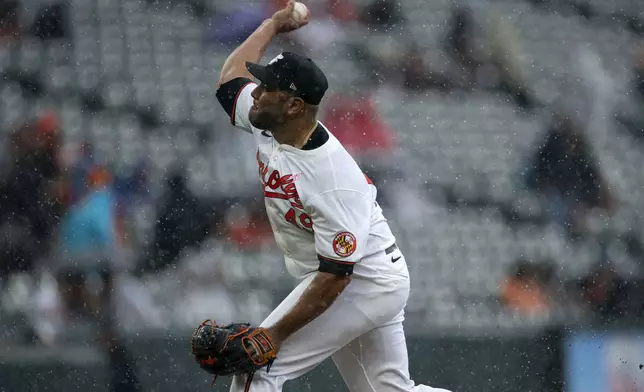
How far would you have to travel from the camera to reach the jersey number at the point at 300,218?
3.30 metres

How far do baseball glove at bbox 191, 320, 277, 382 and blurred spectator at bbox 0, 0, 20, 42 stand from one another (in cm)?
296

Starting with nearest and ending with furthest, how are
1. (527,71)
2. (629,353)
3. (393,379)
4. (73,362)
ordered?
(393,379)
(73,362)
(629,353)
(527,71)

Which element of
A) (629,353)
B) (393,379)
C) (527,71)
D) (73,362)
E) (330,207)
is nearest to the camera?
(330,207)

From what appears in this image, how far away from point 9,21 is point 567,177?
331 cm

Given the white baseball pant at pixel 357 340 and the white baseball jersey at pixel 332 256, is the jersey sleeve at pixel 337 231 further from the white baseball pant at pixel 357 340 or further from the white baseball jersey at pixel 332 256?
the white baseball pant at pixel 357 340

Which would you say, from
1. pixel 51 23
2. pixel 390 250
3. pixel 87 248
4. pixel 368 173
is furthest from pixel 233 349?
pixel 51 23

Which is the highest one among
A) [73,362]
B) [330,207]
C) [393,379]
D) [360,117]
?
[330,207]

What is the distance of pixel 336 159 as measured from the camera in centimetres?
328

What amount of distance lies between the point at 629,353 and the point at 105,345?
287cm

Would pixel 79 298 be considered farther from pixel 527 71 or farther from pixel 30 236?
pixel 527 71

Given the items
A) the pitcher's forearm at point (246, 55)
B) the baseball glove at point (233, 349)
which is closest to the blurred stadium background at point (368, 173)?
the pitcher's forearm at point (246, 55)

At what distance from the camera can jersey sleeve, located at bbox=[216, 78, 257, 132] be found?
11.9 ft

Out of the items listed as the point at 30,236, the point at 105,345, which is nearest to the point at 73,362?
the point at 105,345

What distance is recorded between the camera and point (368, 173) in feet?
18.7
